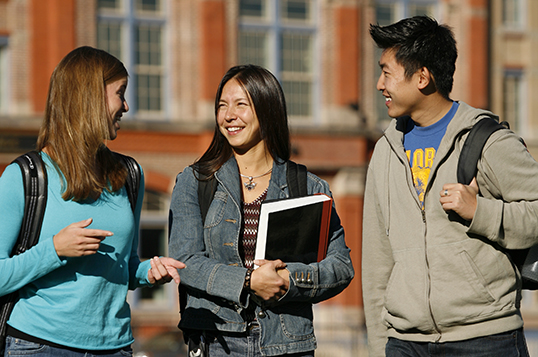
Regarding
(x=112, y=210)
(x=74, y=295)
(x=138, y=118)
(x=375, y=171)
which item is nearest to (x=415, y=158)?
(x=375, y=171)

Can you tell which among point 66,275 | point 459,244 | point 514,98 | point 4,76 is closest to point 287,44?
point 4,76

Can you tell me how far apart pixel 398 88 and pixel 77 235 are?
1.71 metres

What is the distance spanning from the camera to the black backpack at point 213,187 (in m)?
3.67

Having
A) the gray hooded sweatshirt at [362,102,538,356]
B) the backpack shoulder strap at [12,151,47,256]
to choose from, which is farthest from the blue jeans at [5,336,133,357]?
the gray hooded sweatshirt at [362,102,538,356]

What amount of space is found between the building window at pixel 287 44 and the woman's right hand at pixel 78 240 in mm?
15599

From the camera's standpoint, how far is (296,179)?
3.79 metres

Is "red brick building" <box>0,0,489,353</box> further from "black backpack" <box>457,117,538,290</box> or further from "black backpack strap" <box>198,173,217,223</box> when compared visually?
"black backpack" <box>457,117,538,290</box>

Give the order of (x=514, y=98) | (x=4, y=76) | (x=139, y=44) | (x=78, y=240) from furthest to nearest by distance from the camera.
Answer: (x=514, y=98) → (x=139, y=44) → (x=4, y=76) → (x=78, y=240)

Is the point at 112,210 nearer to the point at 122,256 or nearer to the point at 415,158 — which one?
the point at 122,256

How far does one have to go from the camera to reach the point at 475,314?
3.31 metres

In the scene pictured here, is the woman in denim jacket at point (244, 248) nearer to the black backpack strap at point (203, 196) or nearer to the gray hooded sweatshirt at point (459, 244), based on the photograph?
the black backpack strap at point (203, 196)

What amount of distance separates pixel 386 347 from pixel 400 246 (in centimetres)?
53

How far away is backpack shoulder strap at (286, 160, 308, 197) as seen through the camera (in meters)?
3.74

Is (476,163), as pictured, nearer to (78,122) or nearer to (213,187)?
(213,187)
